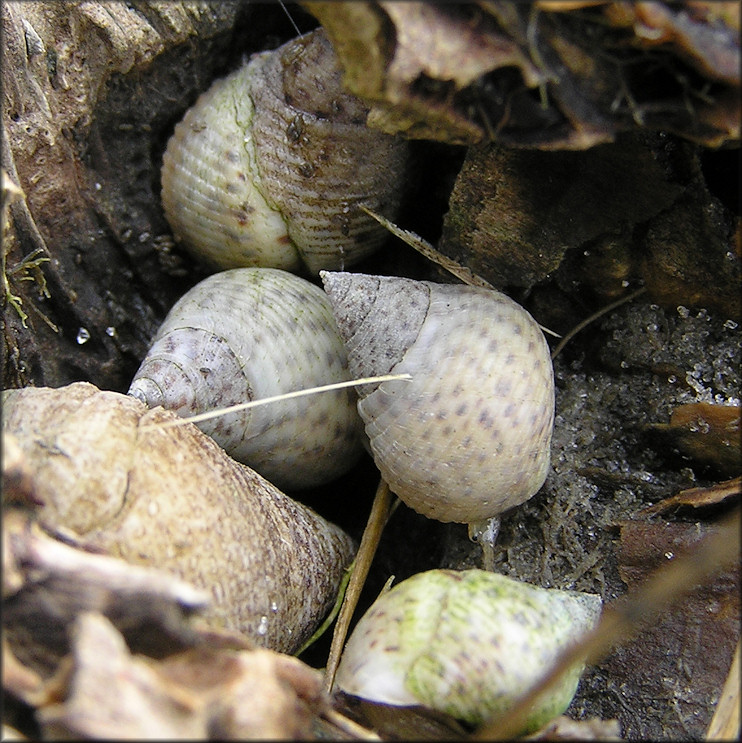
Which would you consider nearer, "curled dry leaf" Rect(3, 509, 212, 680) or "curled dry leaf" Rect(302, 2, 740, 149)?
"curled dry leaf" Rect(3, 509, 212, 680)

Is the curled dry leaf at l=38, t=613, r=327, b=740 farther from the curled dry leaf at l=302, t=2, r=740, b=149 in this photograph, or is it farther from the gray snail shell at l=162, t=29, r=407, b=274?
the gray snail shell at l=162, t=29, r=407, b=274

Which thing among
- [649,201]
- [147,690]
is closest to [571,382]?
[649,201]

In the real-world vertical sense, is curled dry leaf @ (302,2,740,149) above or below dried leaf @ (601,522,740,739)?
above

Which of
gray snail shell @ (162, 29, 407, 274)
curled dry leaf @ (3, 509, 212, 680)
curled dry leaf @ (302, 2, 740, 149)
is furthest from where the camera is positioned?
gray snail shell @ (162, 29, 407, 274)

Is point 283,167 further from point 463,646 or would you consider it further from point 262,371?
point 463,646

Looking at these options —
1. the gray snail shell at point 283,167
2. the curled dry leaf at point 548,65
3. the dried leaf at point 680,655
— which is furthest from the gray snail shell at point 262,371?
the dried leaf at point 680,655

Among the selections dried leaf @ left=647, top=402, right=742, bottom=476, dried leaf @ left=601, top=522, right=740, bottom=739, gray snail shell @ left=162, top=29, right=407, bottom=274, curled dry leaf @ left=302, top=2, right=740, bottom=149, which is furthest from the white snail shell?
gray snail shell @ left=162, top=29, right=407, bottom=274
